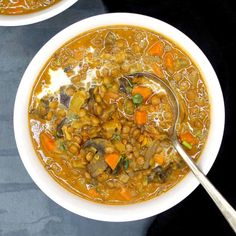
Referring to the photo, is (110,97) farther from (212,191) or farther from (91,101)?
(212,191)

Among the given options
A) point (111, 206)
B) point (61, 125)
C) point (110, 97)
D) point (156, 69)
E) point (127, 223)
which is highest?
point (156, 69)

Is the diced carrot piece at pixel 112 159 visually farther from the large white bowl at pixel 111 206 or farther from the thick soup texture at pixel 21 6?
the thick soup texture at pixel 21 6

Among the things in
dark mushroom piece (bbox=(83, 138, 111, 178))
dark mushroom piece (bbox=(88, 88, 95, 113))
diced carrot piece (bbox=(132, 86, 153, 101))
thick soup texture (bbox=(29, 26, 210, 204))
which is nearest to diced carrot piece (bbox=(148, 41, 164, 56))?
thick soup texture (bbox=(29, 26, 210, 204))

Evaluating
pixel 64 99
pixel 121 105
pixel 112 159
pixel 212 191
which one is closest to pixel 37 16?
pixel 64 99

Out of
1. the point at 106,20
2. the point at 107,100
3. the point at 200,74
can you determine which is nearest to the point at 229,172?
the point at 200,74

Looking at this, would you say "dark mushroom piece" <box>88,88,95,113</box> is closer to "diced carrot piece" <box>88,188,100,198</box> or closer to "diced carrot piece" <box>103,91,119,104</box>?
"diced carrot piece" <box>103,91,119,104</box>

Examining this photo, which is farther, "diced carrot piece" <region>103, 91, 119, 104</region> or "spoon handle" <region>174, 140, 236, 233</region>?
"diced carrot piece" <region>103, 91, 119, 104</region>

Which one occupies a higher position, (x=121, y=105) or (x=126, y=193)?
(x=121, y=105)
